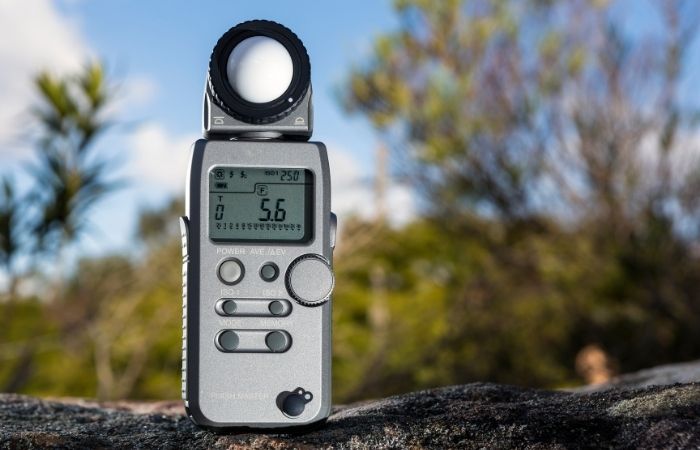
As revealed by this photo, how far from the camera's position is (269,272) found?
1.93 metres

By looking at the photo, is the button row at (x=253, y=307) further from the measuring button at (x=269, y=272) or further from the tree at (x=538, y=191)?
the tree at (x=538, y=191)

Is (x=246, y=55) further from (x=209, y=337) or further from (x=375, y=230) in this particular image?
(x=375, y=230)

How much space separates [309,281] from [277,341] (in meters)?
0.15

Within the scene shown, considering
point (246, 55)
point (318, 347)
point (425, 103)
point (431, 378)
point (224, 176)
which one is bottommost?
point (431, 378)

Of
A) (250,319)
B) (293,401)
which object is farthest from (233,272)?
(293,401)

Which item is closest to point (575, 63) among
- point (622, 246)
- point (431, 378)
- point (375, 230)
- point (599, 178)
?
point (599, 178)

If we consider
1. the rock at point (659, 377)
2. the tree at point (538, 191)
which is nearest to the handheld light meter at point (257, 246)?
the rock at point (659, 377)

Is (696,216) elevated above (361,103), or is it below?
below

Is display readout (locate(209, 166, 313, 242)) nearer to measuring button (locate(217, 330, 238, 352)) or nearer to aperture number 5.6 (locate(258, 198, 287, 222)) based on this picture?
aperture number 5.6 (locate(258, 198, 287, 222))

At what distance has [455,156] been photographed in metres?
7.71

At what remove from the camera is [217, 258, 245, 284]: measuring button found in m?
1.90

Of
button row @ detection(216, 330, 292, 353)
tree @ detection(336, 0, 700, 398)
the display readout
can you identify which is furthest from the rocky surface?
tree @ detection(336, 0, 700, 398)

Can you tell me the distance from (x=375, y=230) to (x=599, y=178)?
1988 millimetres

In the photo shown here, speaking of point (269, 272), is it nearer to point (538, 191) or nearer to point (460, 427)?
point (460, 427)
